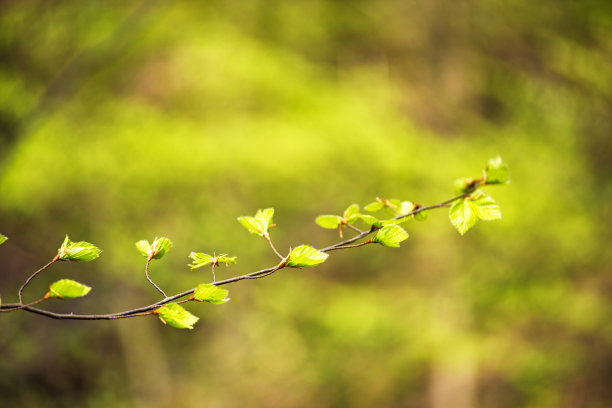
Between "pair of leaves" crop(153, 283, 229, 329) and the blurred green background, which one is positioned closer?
"pair of leaves" crop(153, 283, 229, 329)

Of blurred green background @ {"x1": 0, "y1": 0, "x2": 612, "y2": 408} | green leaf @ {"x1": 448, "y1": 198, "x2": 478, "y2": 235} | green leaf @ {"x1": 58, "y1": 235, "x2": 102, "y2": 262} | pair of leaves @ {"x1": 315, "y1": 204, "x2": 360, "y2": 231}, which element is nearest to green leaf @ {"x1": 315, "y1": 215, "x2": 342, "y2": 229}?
pair of leaves @ {"x1": 315, "y1": 204, "x2": 360, "y2": 231}

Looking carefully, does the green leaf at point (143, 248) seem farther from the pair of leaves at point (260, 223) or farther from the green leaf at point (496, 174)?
the green leaf at point (496, 174)

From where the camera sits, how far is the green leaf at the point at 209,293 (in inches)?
20.3

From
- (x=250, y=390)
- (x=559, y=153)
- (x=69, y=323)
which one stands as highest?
(x=559, y=153)

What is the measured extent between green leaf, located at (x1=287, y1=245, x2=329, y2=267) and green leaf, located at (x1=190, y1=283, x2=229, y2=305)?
97mm

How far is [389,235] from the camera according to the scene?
54 centimetres

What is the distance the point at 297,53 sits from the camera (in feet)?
15.2

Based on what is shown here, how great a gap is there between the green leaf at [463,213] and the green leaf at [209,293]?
1.07 ft

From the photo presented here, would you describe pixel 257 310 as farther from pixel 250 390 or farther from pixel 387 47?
pixel 387 47

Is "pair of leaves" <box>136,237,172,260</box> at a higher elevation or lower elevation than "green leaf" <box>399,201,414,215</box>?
lower

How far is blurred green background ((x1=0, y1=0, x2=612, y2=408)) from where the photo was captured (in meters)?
2.76

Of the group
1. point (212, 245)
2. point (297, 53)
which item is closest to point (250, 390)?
point (212, 245)

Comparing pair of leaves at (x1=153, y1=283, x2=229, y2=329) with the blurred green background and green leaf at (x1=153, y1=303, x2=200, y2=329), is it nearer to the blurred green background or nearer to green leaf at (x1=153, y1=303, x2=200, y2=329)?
green leaf at (x1=153, y1=303, x2=200, y2=329)

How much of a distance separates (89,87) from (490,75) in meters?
3.48
